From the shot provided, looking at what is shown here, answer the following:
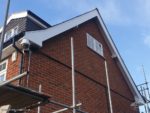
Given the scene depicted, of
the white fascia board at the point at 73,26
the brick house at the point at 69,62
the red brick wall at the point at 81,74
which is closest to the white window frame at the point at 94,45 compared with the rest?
the brick house at the point at 69,62

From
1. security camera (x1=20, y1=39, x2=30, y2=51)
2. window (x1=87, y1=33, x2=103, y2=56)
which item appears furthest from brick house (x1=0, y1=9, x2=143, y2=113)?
security camera (x1=20, y1=39, x2=30, y2=51)

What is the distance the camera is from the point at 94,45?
42.2 ft

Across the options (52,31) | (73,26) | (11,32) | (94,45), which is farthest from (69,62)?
(11,32)

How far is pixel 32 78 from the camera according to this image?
336 inches

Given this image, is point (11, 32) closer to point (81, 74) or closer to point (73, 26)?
point (73, 26)

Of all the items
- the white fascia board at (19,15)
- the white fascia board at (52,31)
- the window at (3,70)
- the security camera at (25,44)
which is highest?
the white fascia board at (19,15)

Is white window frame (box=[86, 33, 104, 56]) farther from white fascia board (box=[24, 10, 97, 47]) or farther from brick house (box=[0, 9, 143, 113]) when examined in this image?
white fascia board (box=[24, 10, 97, 47])

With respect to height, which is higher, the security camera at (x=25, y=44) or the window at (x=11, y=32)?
the window at (x=11, y=32)

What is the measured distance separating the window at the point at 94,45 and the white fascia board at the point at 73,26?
82cm

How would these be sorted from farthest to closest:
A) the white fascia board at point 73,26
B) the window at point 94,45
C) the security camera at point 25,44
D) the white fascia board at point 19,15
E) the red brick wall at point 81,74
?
the window at point 94,45 → the white fascia board at point 19,15 → the red brick wall at point 81,74 → the white fascia board at point 73,26 → the security camera at point 25,44

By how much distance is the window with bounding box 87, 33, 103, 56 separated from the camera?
1257cm

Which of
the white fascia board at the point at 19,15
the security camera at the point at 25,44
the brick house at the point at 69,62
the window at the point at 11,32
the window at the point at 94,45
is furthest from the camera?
the window at the point at 94,45

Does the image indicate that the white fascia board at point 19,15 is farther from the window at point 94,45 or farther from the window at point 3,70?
the window at point 94,45

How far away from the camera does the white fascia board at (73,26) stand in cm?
891
